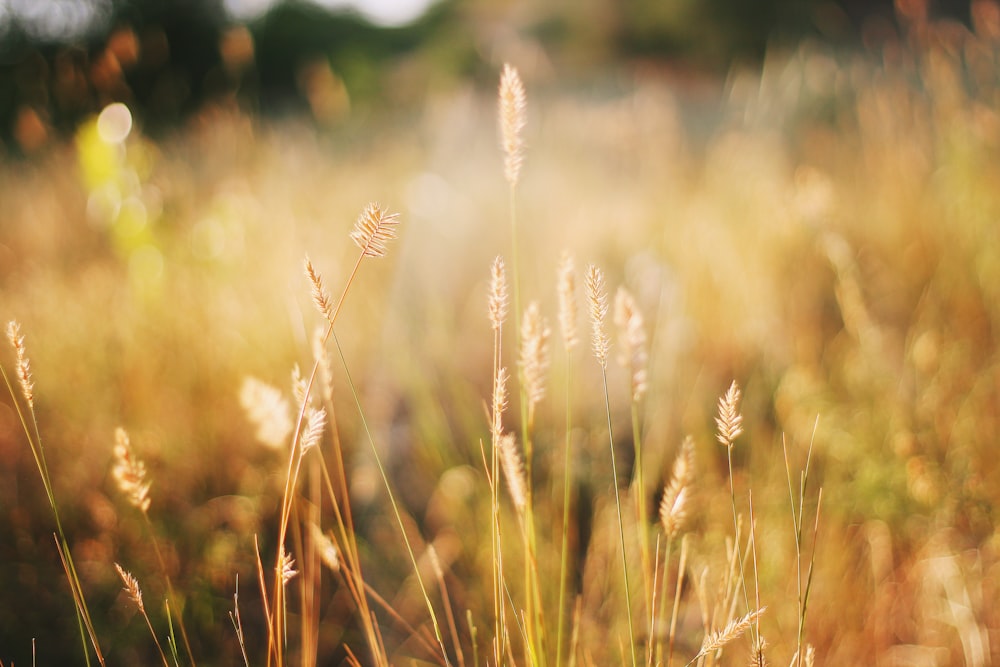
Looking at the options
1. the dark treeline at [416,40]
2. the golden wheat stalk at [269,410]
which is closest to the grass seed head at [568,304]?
the golden wheat stalk at [269,410]

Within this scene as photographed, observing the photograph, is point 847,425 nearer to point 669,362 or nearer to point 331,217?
point 669,362

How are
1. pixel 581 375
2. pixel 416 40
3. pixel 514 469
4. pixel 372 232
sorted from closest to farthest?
pixel 372 232 → pixel 514 469 → pixel 581 375 → pixel 416 40

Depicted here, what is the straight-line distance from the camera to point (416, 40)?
983cm

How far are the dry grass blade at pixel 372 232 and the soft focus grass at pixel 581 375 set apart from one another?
0.62 metres

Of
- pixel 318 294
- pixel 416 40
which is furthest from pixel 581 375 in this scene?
pixel 416 40

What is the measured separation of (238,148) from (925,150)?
10.0ft

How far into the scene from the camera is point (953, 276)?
187 cm

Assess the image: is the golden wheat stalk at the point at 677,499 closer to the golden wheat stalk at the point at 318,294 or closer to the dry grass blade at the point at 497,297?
the dry grass blade at the point at 497,297

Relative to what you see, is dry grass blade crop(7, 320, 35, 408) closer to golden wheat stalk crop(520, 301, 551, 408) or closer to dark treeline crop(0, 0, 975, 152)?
golden wheat stalk crop(520, 301, 551, 408)

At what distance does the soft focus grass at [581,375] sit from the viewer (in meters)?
1.22

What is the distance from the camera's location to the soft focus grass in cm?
122

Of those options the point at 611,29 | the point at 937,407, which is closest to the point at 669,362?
the point at 937,407

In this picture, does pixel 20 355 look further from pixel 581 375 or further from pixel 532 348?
pixel 581 375

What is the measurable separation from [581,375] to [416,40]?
9.36 metres
